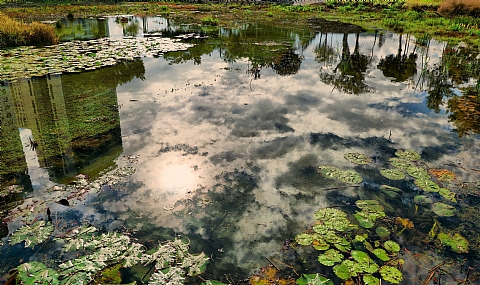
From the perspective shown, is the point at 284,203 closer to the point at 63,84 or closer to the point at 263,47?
the point at 63,84

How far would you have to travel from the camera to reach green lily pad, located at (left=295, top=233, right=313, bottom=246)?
8.29 ft

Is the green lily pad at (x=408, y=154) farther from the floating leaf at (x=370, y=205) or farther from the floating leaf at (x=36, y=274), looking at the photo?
the floating leaf at (x=36, y=274)

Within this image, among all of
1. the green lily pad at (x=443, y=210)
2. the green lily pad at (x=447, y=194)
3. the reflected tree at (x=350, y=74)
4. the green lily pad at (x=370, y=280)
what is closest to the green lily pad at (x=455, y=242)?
the green lily pad at (x=443, y=210)

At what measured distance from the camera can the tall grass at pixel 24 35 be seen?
9516mm

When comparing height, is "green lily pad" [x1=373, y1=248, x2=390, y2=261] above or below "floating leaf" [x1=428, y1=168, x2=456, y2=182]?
below

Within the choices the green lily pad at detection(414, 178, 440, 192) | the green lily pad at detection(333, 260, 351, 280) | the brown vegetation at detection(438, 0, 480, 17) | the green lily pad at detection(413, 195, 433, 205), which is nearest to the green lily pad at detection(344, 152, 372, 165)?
the green lily pad at detection(414, 178, 440, 192)

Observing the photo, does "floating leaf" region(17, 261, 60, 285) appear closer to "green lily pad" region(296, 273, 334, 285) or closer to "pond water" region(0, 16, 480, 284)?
"pond water" region(0, 16, 480, 284)

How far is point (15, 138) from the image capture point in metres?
4.13

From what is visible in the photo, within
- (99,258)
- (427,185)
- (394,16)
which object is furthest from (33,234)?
(394,16)

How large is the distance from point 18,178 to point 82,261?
5.52 ft

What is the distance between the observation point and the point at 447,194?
3.07 m

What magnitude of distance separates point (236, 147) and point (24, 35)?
32.4 ft

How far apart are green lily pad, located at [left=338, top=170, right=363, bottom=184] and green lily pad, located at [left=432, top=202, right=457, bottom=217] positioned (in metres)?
0.73

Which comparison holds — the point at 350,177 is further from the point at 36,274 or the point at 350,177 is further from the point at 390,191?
the point at 36,274
